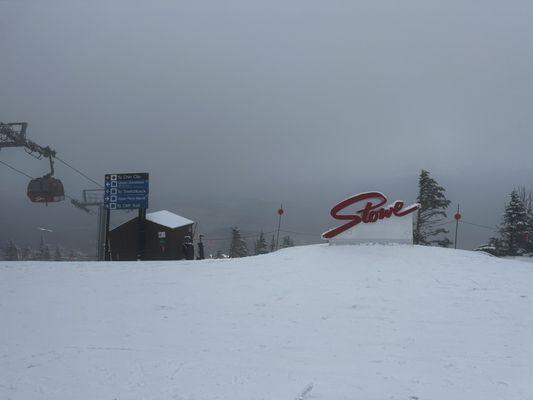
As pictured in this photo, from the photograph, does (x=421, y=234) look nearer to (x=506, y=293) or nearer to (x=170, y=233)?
(x=170, y=233)

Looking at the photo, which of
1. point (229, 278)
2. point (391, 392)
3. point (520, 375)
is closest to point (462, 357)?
point (520, 375)

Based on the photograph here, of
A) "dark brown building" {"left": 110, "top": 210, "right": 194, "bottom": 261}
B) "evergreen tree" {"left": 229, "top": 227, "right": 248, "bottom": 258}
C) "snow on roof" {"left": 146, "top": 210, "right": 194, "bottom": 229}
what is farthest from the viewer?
"evergreen tree" {"left": 229, "top": 227, "right": 248, "bottom": 258}

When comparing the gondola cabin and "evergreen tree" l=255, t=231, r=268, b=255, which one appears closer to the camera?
the gondola cabin

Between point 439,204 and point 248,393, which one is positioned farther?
point 439,204

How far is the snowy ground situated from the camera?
7.12m

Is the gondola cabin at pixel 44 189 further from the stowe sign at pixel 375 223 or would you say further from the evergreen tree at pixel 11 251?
the evergreen tree at pixel 11 251

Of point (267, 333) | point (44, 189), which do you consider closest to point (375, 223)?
point (267, 333)

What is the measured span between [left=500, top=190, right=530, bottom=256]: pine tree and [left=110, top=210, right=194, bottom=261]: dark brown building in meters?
31.5

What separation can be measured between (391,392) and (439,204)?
39.8m

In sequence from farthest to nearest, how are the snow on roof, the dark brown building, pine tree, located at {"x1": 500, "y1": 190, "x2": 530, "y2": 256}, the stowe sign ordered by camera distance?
pine tree, located at {"x1": 500, "y1": 190, "x2": 530, "y2": 256}
the snow on roof
the dark brown building
the stowe sign

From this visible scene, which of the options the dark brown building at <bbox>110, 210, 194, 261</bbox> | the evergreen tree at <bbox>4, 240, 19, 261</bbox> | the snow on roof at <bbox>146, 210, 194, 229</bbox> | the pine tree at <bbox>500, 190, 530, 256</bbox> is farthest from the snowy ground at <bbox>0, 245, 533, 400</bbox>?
the evergreen tree at <bbox>4, 240, 19, 261</bbox>

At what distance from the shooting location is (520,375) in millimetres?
7562

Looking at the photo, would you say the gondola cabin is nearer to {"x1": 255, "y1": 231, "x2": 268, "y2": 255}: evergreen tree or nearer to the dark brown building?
the dark brown building

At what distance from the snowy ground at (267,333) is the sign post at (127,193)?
8893mm
